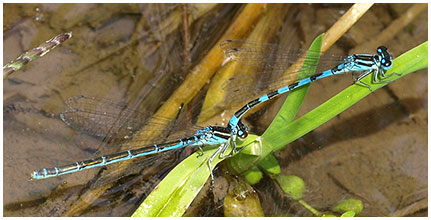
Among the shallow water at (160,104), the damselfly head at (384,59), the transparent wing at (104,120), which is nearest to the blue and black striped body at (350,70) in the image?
the damselfly head at (384,59)

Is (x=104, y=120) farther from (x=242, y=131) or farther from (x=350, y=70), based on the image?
(x=350, y=70)

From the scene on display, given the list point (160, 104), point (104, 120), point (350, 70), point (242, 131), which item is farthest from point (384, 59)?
point (104, 120)

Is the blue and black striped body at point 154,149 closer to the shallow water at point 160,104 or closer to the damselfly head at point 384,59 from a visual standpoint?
the shallow water at point 160,104

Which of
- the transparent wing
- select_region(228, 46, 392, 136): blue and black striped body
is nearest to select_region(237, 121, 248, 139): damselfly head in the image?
select_region(228, 46, 392, 136): blue and black striped body

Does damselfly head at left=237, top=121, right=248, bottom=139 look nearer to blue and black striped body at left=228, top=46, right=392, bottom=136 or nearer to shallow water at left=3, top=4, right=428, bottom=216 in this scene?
blue and black striped body at left=228, top=46, right=392, bottom=136

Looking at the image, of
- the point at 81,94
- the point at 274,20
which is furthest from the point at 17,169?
the point at 274,20

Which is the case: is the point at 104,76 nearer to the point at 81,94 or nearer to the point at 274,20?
the point at 81,94

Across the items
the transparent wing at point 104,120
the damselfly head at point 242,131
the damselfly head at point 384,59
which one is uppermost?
the transparent wing at point 104,120

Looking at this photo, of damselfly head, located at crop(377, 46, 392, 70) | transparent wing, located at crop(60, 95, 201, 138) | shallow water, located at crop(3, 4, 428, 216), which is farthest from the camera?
transparent wing, located at crop(60, 95, 201, 138)

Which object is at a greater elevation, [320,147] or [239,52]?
[239,52]
